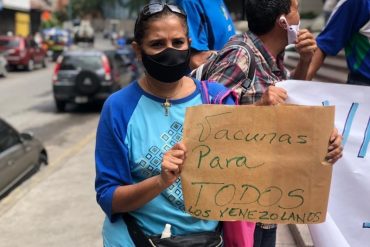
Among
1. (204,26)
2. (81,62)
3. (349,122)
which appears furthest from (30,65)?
(349,122)

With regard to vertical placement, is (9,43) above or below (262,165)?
below

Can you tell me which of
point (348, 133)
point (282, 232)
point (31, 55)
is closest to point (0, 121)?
point (282, 232)

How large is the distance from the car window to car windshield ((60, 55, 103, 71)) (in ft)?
22.2

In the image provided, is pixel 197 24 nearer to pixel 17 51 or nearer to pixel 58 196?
pixel 58 196

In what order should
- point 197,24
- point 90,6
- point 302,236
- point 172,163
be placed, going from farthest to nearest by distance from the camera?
point 90,6
point 302,236
point 197,24
point 172,163

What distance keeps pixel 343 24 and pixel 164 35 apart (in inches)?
51.0

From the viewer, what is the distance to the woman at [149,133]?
2.02 meters

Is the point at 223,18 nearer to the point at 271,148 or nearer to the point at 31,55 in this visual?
the point at 271,148

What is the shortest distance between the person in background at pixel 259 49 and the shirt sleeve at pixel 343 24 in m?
0.50

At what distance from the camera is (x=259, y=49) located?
96.3 inches

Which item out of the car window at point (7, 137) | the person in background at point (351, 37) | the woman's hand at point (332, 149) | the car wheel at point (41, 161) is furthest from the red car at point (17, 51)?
the woman's hand at point (332, 149)

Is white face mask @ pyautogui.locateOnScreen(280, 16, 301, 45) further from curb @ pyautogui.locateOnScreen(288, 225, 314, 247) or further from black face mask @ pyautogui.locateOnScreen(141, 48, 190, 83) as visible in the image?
curb @ pyautogui.locateOnScreen(288, 225, 314, 247)

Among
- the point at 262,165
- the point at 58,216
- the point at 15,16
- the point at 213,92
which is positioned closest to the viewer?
the point at 262,165

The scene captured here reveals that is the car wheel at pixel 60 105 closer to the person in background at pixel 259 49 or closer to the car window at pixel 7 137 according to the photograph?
the car window at pixel 7 137
